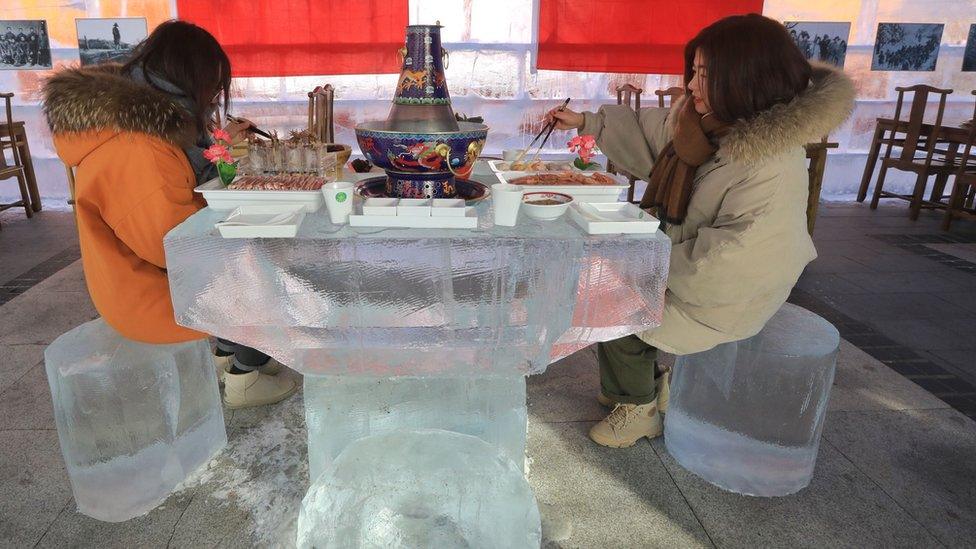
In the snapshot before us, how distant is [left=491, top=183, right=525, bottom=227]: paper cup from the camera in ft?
4.84

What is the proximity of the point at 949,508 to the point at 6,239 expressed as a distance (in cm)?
578

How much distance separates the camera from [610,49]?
18.3 feet

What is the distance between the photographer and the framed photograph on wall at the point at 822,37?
5.79 m

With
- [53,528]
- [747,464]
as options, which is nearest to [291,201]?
[53,528]

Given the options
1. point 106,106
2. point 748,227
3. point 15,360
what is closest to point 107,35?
point 15,360

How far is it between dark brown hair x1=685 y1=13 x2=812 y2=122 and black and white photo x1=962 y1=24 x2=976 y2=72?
5.73 m

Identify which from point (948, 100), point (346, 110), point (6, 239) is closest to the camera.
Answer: point (6, 239)

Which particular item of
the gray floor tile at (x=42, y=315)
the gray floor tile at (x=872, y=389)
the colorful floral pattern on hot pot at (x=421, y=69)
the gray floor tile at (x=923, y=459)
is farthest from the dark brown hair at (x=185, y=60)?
the gray floor tile at (x=872, y=389)

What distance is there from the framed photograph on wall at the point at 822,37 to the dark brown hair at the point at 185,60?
5.45 m

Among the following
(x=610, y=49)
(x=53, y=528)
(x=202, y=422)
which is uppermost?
(x=610, y=49)

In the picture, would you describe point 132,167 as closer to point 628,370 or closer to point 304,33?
point 628,370

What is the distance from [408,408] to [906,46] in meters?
6.41

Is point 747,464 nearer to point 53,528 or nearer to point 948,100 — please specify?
point 53,528

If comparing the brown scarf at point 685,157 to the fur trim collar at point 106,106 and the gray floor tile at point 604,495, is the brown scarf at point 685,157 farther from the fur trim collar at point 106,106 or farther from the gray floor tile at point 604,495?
the fur trim collar at point 106,106
